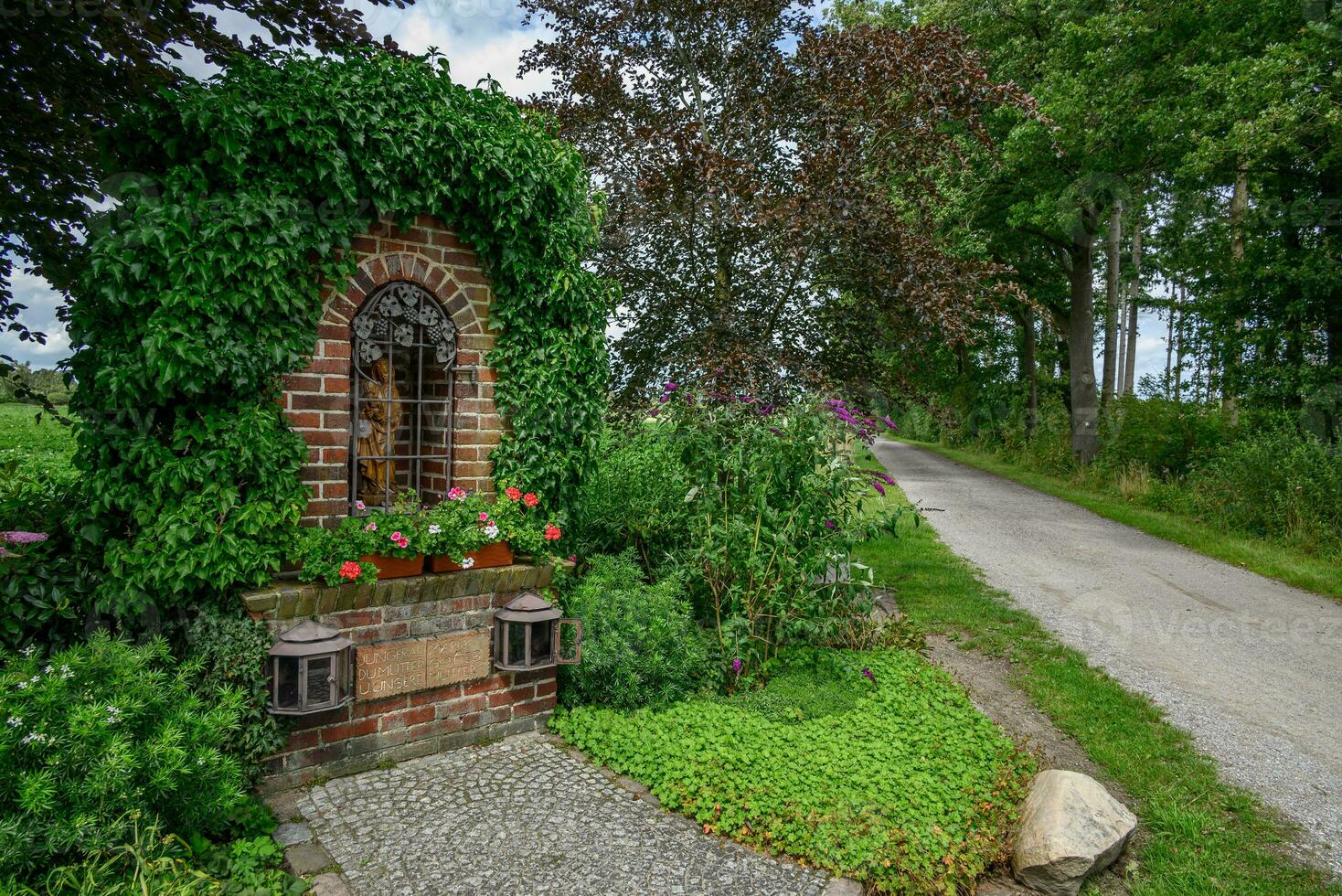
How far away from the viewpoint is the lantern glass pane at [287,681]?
3.60m

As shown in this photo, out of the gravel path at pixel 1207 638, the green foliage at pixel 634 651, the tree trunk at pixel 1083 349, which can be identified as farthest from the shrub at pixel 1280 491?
the green foliage at pixel 634 651

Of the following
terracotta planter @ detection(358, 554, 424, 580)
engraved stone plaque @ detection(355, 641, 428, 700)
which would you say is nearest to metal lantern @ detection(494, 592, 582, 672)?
engraved stone plaque @ detection(355, 641, 428, 700)

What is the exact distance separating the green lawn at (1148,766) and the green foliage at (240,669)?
4.28 meters

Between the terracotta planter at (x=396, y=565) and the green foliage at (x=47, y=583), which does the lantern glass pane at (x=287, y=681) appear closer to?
the terracotta planter at (x=396, y=565)

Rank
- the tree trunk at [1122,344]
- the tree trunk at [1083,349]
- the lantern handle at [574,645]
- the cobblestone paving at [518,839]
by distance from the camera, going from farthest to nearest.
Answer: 1. the tree trunk at [1122,344]
2. the tree trunk at [1083,349]
3. the lantern handle at [574,645]
4. the cobblestone paving at [518,839]

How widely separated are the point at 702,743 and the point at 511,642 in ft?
4.20

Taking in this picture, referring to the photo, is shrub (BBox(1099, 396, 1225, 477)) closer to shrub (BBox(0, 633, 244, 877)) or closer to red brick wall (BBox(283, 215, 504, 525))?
red brick wall (BBox(283, 215, 504, 525))

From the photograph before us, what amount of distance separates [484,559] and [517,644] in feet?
1.82

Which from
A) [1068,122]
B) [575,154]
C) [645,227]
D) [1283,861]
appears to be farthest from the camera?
[1068,122]

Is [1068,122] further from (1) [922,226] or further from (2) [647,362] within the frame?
(2) [647,362]

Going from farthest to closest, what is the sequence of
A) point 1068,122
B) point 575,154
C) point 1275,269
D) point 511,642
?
point 1068,122 < point 1275,269 < point 575,154 < point 511,642

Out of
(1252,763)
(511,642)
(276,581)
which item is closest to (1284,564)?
(1252,763)

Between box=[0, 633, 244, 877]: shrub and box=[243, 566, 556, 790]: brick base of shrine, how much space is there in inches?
24.8

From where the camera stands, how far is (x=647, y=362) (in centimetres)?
796
